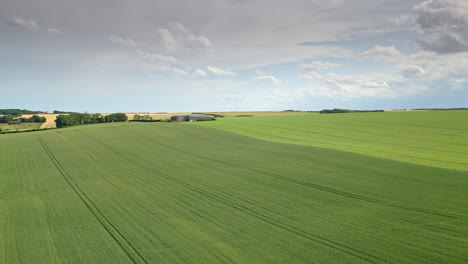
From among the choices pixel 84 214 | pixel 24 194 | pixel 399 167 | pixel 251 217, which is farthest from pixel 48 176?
pixel 399 167

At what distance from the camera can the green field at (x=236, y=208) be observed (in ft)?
32.6

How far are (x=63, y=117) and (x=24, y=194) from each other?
80.4 meters

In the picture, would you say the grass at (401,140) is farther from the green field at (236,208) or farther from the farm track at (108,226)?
the farm track at (108,226)

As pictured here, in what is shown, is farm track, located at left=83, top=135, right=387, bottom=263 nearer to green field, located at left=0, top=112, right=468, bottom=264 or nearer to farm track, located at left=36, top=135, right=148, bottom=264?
green field, located at left=0, top=112, right=468, bottom=264

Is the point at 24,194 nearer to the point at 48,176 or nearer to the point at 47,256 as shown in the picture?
the point at 48,176

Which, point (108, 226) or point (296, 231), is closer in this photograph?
point (296, 231)

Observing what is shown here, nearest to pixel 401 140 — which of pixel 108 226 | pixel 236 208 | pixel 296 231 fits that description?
pixel 236 208

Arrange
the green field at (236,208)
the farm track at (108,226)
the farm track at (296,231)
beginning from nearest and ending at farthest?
the farm track at (296,231) < the farm track at (108,226) < the green field at (236,208)

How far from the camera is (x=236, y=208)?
14484mm

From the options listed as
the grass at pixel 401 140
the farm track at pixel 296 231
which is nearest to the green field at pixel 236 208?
the farm track at pixel 296 231

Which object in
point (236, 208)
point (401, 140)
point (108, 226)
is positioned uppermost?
point (401, 140)

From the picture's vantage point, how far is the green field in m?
9.93

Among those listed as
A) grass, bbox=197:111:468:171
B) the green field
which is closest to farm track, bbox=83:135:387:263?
the green field

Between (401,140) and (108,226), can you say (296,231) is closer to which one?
(108,226)
